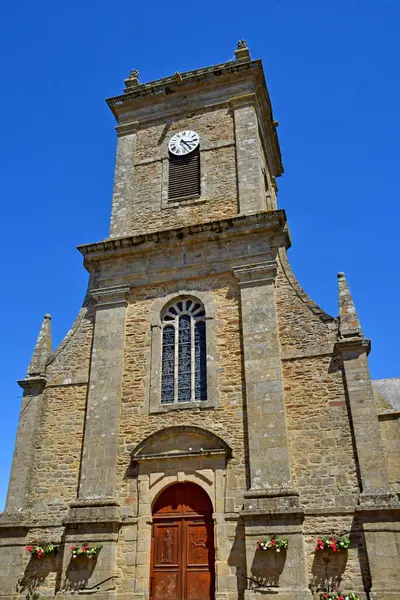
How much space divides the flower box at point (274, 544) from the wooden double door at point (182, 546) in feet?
3.87

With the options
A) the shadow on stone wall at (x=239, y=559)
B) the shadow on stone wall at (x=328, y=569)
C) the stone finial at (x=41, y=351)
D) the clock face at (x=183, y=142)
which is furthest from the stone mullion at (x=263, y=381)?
the stone finial at (x=41, y=351)

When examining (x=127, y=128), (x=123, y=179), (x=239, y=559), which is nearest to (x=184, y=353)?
(x=239, y=559)

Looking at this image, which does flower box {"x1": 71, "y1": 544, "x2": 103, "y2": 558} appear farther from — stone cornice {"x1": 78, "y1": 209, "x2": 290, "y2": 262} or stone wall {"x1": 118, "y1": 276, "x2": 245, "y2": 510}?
stone cornice {"x1": 78, "y1": 209, "x2": 290, "y2": 262}

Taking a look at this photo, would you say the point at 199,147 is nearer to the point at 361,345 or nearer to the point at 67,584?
the point at 361,345

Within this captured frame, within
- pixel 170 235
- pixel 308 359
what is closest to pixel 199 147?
pixel 170 235

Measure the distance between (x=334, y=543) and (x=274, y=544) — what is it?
1059mm

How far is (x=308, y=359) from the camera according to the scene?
37.4 ft

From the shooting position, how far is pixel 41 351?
44.1 ft

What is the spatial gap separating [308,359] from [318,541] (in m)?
3.58

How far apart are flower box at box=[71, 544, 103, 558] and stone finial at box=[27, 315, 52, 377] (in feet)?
14.0

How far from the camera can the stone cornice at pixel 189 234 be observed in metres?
12.8

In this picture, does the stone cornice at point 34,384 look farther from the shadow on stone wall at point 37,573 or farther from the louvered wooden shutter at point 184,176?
the louvered wooden shutter at point 184,176

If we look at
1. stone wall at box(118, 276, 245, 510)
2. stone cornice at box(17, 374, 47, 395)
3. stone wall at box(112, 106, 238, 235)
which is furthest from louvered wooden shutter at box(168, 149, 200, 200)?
stone cornice at box(17, 374, 47, 395)

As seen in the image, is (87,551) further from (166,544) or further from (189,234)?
(189,234)
